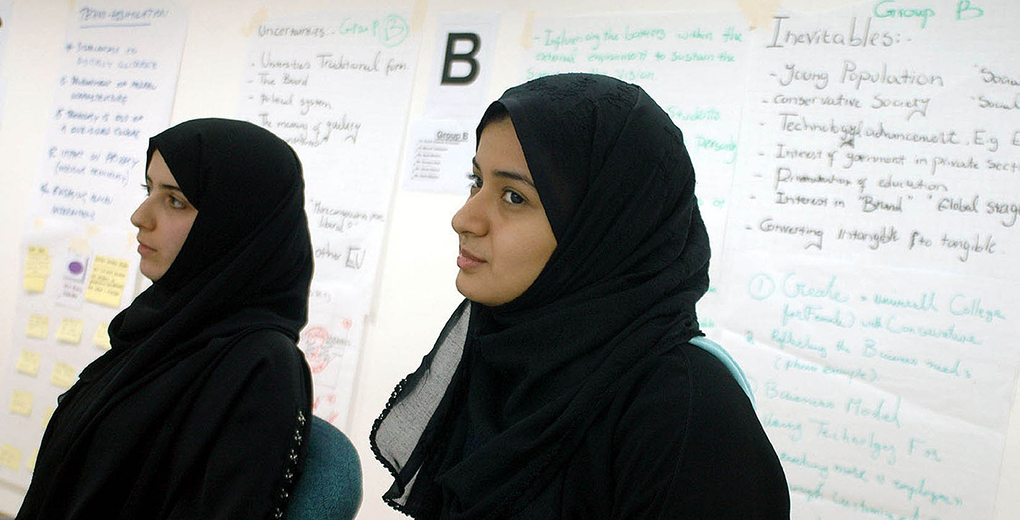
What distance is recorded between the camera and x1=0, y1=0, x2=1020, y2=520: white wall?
2.08 m

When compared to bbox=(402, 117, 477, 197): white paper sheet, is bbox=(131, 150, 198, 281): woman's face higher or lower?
lower

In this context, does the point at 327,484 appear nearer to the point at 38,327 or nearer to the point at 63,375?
the point at 63,375

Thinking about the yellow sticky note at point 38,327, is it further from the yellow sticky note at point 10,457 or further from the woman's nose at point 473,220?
the woman's nose at point 473,220

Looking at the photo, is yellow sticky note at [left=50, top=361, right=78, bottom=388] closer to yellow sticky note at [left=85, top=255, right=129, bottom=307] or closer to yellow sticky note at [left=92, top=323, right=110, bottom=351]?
yellow sticky note at [left=92, top=323, right=110, bottom=351]

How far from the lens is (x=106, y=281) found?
2594mm

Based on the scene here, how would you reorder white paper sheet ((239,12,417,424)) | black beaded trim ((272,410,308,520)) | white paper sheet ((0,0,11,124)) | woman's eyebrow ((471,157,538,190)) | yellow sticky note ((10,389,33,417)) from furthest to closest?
white paper sheet ((0,0,11,124)) < yellow sticky note ((10,389,33,417)) < white paper sheet ((239,12,417,424)) < black beaded trim ((272,410,308,520)) < woman's eyebrow ((471,157,538,190))

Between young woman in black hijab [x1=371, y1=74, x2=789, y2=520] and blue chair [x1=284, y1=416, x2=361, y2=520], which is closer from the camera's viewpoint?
young woman in black hijab [x1=371, y1=74, x2=789, y2=520]

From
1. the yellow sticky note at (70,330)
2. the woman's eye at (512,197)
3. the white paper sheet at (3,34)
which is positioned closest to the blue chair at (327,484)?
the woman's eye at (512,197)

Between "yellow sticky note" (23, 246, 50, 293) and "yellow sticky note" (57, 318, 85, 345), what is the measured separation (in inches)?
6.7

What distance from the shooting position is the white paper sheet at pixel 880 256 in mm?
1539

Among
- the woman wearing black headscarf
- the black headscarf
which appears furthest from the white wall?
the black headscarf

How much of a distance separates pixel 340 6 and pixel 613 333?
176 centimetres

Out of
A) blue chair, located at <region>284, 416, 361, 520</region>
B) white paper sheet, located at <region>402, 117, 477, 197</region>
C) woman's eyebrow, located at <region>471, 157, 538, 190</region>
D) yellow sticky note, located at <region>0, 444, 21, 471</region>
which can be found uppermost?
white paper sheet, located at <region>402, 117, 477, 197</region>

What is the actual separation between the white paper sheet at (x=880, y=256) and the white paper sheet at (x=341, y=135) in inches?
39.1
